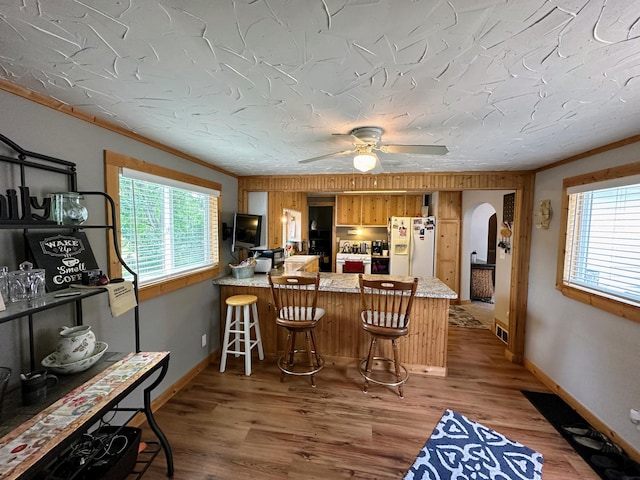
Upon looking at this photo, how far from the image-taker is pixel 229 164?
119 inches

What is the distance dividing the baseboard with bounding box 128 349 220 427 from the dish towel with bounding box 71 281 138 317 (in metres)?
1.07

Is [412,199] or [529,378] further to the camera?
[412,199]

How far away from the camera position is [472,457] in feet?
6.21

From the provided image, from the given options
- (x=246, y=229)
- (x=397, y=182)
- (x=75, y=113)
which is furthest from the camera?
(x=246, y=229)

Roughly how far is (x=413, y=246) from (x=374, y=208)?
1369mm

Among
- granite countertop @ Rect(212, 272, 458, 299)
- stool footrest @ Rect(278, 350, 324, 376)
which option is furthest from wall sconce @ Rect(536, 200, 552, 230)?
stool footrest @ Rect(278, 350, 324, 376)

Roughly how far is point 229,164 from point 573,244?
139 inches

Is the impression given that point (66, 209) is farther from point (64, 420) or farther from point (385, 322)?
point (385, 322)

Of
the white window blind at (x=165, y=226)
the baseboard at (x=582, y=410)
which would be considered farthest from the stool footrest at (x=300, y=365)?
the baseboard at (x=582, y=410)

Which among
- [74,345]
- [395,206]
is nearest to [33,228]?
[74,345]

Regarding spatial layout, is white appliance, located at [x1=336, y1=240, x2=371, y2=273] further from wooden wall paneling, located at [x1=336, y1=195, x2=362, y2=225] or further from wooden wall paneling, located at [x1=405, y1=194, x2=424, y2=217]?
wooden wall paneling, located at [x1=405, y1=194, x2=424, y2=217]

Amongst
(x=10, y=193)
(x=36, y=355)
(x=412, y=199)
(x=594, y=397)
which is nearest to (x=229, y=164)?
(x=10, y=193)

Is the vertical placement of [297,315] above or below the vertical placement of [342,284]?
below

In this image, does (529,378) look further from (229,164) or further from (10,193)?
(10,193)
